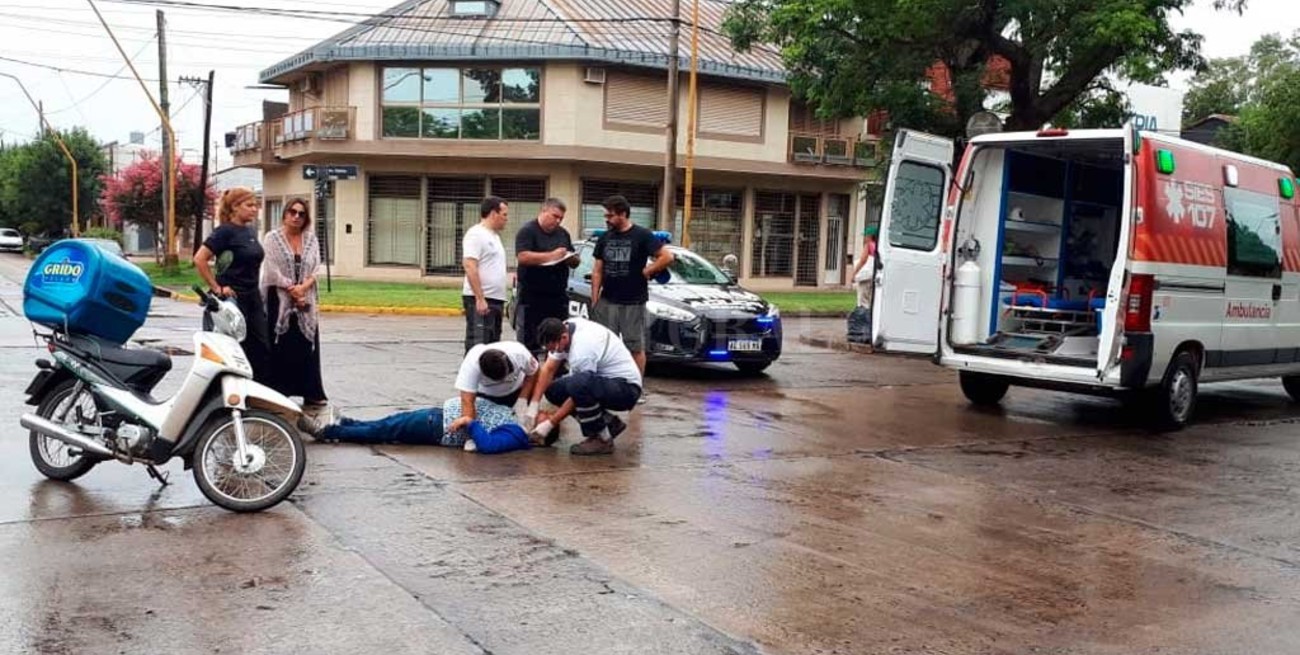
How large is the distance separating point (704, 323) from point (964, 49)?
9.03 metres

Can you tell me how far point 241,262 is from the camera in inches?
322

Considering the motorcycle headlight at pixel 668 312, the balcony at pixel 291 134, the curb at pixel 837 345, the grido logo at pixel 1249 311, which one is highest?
the balcony at pixel 291 134

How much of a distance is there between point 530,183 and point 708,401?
2158 cm

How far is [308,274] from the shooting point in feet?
27.9

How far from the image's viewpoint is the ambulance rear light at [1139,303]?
9.33 metres

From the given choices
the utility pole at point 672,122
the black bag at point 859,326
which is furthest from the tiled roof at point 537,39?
the black bag at point 859,326

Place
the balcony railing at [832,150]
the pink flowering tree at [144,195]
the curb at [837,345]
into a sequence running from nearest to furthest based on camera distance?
1. the curb at [837,345]
2. the balcony railing at [832,150]
3. the pink flowering tree at [144,195]

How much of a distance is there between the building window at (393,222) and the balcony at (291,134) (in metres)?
1.72

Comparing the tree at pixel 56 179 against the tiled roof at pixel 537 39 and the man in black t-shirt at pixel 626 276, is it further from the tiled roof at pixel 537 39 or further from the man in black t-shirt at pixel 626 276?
the man in black t-shirt at pixel 626 276

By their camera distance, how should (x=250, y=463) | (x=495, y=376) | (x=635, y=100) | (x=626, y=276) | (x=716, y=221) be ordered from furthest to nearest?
(x=716, y=221) < (x=635, y=100) < (x=626, y=276) < (x=495, y=376) < (x=250, y=463)

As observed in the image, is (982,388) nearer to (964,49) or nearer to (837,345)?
(837,345)

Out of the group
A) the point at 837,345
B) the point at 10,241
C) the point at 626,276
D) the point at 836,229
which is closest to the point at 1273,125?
the point at 836,229

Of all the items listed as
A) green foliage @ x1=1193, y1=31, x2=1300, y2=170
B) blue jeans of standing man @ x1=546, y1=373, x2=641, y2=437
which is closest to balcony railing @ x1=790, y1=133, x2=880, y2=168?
green foliage @ x1=1193, y1=31, x2=1300, y2=170

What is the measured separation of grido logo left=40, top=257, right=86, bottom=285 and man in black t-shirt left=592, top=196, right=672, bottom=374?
15.1 ft
